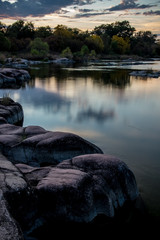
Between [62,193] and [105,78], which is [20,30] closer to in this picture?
[105,78]

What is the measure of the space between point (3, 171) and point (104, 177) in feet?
7.34

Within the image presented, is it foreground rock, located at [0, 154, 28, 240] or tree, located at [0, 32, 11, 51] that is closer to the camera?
foreground rock, located at [0, 154, 28, 240]

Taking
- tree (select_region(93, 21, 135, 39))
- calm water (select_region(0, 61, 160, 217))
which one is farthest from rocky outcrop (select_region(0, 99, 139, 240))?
tree (select_region(93, 21, 135, 39))

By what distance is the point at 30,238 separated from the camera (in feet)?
15.8

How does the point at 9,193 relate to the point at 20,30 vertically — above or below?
below

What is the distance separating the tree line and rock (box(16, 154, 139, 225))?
230 ft

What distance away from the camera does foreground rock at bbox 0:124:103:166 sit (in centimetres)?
736

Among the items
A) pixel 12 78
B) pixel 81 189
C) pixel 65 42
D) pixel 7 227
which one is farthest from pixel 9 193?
pixel 65 42

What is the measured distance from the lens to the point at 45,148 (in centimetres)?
733

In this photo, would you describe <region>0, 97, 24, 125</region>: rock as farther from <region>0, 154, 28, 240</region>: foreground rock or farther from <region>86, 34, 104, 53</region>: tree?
<region>86, 34, 104, 53</region>: tree

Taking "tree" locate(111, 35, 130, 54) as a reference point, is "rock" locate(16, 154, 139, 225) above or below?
below

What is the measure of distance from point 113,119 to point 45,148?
25.2ft

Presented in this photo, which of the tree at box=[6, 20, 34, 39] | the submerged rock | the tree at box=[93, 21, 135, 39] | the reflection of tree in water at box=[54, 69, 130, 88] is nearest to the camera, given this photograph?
the submerged rock

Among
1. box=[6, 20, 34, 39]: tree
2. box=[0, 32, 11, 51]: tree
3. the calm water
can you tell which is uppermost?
box=[6, 20, 34, 39]: tree
